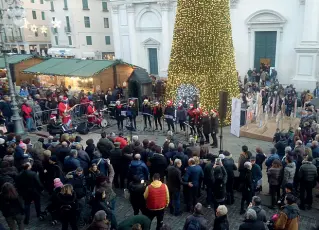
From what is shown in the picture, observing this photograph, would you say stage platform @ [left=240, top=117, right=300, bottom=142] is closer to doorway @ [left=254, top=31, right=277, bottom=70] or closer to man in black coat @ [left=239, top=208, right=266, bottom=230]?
man in black coat @ [left=239, top=208, right=266, bottom=230]

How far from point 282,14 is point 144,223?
2218 centimetres

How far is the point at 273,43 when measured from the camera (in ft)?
80.3

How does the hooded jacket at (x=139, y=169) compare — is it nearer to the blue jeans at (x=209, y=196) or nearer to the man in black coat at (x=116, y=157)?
the man in black coat at (x=116, y=157)

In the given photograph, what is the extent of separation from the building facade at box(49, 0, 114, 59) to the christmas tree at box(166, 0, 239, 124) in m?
29.5

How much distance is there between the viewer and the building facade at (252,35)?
22000 mm

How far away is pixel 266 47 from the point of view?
24828mm

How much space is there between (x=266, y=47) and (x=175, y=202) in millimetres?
20151

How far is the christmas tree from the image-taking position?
14.8m

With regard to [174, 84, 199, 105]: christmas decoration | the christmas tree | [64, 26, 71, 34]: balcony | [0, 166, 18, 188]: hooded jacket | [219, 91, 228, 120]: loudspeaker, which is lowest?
[0, 166, 18, 188]: hooded jacket

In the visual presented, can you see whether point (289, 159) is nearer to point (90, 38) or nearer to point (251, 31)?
point (251, 31)

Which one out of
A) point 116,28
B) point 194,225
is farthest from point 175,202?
point 116,28

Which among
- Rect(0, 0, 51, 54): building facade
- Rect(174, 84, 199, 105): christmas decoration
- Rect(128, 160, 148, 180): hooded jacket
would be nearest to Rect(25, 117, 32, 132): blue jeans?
Rect(174, 84, 199, 105): christmas decoration

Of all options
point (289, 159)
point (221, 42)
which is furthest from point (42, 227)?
point (221, 42)

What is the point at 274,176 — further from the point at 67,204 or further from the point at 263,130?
the point at 263,130
